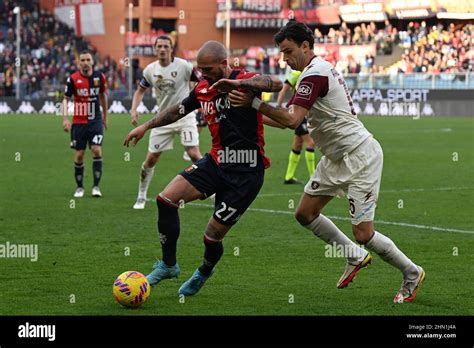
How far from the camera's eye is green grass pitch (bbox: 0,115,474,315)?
28.3 feet

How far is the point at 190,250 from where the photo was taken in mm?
11578

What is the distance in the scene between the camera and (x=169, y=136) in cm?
1577

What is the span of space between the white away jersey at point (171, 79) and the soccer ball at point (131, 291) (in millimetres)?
7430

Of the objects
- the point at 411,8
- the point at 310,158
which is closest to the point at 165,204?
the point at 310,158

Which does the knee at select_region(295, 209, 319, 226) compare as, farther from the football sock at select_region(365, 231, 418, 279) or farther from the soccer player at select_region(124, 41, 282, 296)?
the football sock at select_region(365, 231, 418, 279)

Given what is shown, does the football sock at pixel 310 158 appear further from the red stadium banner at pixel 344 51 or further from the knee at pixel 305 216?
the red stadium banner at pixel 344 51

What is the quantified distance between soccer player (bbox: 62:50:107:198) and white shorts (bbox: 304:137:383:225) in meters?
8.64

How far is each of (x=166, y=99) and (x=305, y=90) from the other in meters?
8.02

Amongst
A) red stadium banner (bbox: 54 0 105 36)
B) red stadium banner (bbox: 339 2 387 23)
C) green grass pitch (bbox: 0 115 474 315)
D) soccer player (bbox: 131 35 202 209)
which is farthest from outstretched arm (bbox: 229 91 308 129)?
red stadium banner (bbox: 54 0 105 36)

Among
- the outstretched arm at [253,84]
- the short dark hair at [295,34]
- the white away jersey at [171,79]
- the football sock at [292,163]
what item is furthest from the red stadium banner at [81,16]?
the outstretched arm at [253,84]

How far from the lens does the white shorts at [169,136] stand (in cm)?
1564

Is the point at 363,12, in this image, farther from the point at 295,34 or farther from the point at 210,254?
the point at 295,34
